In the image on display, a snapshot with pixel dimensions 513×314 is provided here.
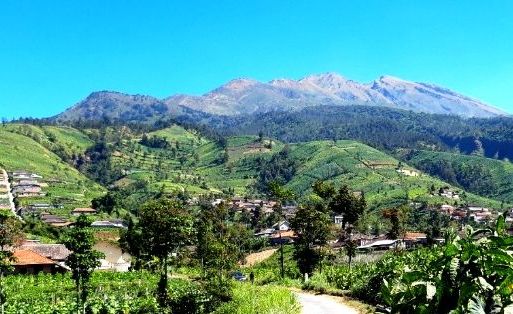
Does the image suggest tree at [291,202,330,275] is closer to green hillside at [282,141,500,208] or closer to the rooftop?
the rooftop

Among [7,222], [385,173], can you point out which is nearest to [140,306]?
[7,222]

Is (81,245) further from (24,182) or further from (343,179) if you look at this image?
(343,179)

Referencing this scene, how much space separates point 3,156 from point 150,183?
41692mm

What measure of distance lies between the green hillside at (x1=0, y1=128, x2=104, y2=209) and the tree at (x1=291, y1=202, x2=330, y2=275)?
287 feet

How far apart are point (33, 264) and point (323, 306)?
125 feet

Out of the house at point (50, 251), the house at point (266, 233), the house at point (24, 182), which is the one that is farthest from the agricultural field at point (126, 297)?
the house at point (24, 182)

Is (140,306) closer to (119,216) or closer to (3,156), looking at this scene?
(119,216)

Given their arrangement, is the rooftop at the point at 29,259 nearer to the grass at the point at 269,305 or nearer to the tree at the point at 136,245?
the tree at the point at 136,245

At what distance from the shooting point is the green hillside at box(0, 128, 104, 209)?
125812mm

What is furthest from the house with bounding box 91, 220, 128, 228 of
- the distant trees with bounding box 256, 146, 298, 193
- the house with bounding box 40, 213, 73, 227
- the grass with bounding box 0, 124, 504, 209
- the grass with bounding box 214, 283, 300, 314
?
the distant trees with bounding box 256, 146, 298, 193

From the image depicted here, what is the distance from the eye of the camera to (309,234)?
128 ft

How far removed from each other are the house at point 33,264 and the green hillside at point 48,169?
210 feet

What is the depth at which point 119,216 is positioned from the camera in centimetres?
11212

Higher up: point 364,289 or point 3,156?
point 3,156
